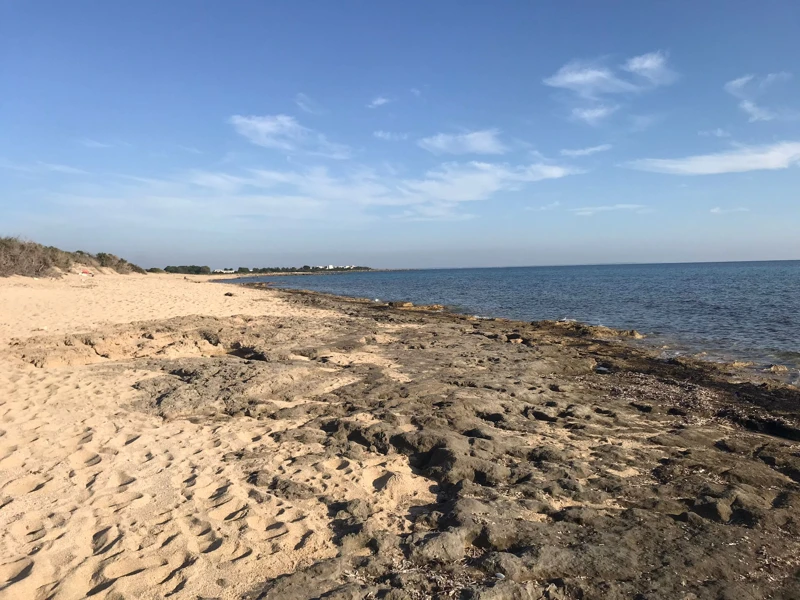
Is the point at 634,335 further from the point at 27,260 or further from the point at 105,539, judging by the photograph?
the point at 27,260

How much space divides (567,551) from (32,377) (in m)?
8.19

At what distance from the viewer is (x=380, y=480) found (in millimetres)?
4641

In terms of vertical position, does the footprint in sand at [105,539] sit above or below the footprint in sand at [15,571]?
below

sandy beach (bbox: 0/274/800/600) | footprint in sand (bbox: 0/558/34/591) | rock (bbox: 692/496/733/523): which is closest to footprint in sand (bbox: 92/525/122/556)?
sandy beach (bbox: 0/274/800/600)

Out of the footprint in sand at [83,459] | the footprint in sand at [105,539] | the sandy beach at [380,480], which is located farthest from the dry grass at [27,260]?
the footprint in sand at [105,539]

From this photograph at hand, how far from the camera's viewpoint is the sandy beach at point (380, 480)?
10.5 feet

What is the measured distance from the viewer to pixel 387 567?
3.27 m

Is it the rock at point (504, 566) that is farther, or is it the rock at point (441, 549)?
the rock at point (441, 549)

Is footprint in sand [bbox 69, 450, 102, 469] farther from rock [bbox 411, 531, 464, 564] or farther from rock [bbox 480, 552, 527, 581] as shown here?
rock [bbox 480, 552, 527, 581]

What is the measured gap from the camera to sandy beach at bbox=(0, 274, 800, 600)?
3.21 m

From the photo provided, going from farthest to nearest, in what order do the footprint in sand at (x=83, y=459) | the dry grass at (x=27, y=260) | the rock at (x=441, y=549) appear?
the dry grass at (x=27, y=260)
the footprint in sand at (x=83, y=459)
the rock at (x=441, y=549)

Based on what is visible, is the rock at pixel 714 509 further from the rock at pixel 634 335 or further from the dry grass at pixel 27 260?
the dry grass at pixel 27 260

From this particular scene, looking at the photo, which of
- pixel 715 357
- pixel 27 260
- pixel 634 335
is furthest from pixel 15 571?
pixel 27 260

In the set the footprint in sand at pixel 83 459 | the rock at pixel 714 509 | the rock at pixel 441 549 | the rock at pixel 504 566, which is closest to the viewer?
the rock at pixel 504 566
